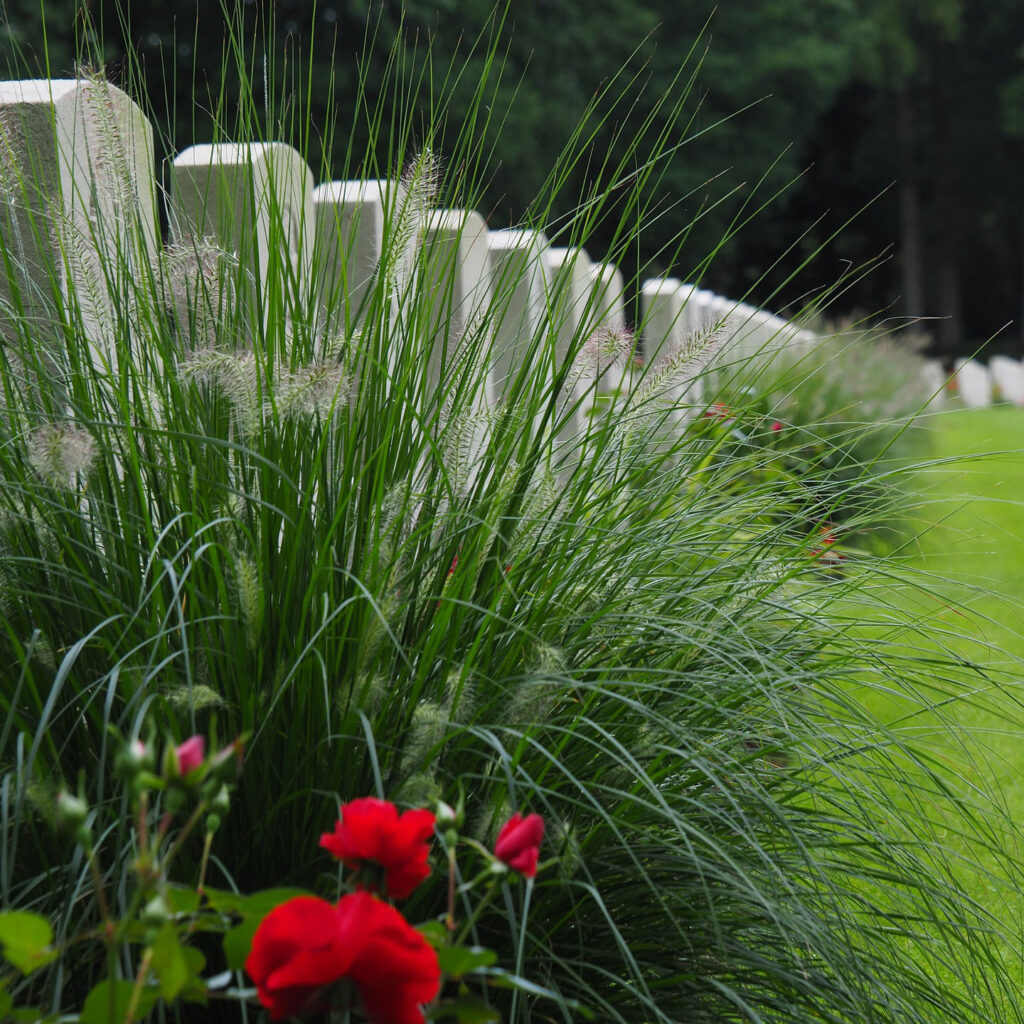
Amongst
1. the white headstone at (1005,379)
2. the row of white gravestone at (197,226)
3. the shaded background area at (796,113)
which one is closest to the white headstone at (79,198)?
the row of white gravestone at (197,226)

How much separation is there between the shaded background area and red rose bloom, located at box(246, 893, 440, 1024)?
1201 centimetres

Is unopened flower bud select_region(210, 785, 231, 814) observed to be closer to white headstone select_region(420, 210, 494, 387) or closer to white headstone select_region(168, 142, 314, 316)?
white headstone select_region(420, 210, 494, 387)

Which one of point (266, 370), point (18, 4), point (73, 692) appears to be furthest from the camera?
point (18, 4)

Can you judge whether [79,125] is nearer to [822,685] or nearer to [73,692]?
[73,692]

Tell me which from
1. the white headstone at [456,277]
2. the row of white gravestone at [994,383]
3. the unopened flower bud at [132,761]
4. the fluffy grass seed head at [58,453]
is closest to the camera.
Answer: the unopened flower bud at [132,761]

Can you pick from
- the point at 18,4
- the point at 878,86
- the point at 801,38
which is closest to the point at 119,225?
the point at 18,4

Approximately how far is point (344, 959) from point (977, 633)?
7.20 ft

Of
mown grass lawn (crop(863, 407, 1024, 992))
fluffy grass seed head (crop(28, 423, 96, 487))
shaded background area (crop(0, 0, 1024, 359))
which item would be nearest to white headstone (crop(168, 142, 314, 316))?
fluffy grass seed head (crop(28, 423, 96, 487))

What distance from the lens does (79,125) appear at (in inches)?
77.8

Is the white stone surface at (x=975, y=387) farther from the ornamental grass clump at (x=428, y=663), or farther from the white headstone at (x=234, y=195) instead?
the ornamental grass clump at (x=428, y=663)

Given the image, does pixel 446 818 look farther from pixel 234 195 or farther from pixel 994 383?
pixel 994 383

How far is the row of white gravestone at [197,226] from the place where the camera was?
158 cm

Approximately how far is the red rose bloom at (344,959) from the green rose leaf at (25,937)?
13 centimetres

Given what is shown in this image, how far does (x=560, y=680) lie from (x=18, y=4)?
43.7ft
